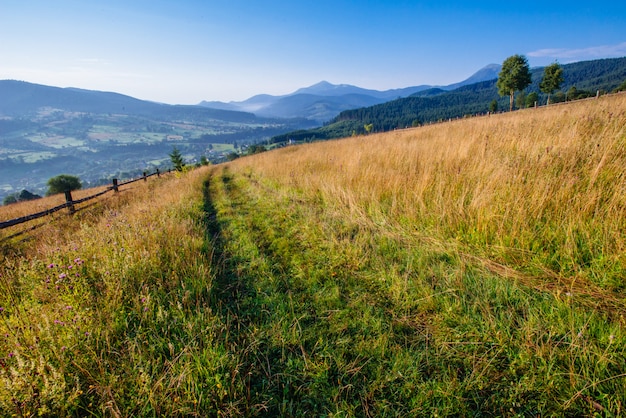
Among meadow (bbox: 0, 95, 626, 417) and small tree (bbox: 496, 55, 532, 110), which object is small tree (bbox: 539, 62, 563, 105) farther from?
meadow (bbox: 0, 95, 626, 417)

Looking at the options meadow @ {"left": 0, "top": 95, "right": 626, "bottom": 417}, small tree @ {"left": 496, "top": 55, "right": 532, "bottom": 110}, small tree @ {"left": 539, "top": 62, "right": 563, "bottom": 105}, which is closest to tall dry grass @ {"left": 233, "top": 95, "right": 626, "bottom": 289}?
meadow @ {"left": 0, "top": 95, "right": 626, "bottom": 417}

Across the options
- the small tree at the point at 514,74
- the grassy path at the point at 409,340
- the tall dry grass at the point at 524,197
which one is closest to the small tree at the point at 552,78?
the small tree at the point at 514,74

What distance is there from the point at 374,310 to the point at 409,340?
0.49 m

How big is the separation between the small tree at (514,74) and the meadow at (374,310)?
186 feet

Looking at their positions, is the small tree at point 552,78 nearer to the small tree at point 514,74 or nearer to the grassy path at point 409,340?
the small tree at point 514,74

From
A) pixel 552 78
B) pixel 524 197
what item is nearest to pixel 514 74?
pixel 552 78

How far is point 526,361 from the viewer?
1834mm

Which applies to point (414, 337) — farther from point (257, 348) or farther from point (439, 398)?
point (257, 348)

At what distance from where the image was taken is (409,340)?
7.36ft

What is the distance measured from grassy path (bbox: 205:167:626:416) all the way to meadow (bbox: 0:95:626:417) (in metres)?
0.01

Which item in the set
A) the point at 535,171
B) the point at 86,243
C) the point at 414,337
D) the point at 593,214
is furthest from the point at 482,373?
the point at 86,243

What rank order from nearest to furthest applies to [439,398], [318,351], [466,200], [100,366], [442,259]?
[439,398], [100,366], [318,351], [442,259], [466,200]

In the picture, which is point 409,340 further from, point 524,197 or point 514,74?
point 514,74

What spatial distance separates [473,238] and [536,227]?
692 mm
